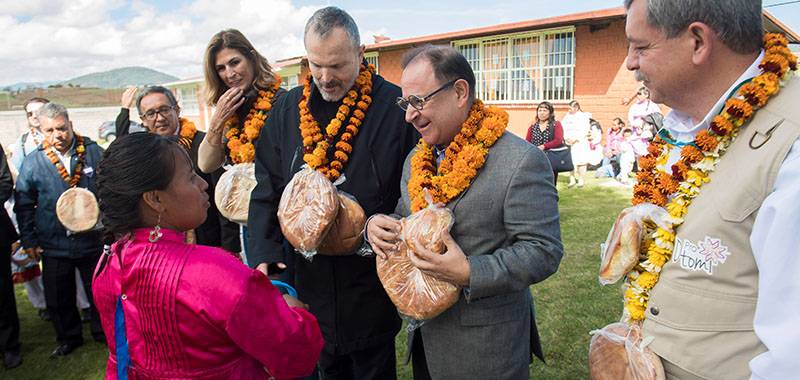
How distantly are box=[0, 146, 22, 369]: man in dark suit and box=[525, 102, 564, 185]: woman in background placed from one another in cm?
847

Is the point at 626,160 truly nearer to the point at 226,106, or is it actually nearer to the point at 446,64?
the point at 226,106

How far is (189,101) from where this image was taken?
35.8m

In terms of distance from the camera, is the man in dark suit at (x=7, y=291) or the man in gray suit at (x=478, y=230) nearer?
the man in gray suit at (x=478, y=230)

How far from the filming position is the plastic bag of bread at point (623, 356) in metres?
1.61

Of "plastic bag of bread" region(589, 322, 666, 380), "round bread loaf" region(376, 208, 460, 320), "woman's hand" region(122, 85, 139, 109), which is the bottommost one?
"plastic bag of bread" region(589, 322, 666, 380)

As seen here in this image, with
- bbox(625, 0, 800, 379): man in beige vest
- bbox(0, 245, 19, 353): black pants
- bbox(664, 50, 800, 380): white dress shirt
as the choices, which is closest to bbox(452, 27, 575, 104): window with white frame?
bbox(0, 245, 19, 353): black pants

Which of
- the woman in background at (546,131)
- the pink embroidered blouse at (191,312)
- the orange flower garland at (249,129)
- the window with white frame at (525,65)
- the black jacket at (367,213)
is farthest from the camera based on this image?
the window with white frame at (525,65)

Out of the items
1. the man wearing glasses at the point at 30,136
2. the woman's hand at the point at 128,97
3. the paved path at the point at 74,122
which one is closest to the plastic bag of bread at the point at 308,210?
the woman's hand at the point at 128,97

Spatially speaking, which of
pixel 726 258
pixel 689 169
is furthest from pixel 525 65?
pixel 726 258

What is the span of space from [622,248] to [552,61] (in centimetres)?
1515

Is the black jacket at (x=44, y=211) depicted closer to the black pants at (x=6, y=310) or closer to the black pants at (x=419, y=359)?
the black pants at (x=6, y=310)

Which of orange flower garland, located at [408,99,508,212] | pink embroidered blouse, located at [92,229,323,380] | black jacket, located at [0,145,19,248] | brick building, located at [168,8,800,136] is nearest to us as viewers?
pink embroidered blouse, located at [92,229,323,380]

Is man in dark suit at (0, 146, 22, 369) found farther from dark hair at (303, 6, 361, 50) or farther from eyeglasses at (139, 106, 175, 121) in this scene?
dark hair at (303, 6, 361, 50)

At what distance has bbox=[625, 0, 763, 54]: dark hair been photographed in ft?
4.73
